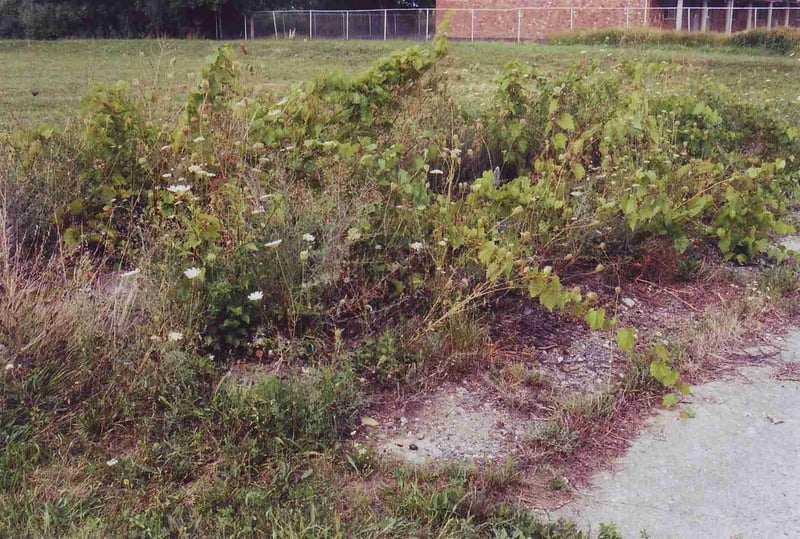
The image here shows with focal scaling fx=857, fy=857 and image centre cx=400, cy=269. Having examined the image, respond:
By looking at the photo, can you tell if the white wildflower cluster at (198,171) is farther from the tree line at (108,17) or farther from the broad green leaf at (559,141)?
the tree line at (108,17)

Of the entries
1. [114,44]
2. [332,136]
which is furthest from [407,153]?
[114,44]

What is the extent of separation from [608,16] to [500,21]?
15.9 feet

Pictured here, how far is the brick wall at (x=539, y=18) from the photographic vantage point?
34.5 metres

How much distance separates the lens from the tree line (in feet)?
109

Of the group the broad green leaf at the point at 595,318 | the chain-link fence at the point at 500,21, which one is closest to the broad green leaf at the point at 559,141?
the broad green leaf at the point at 595,318

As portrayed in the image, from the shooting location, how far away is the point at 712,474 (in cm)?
302

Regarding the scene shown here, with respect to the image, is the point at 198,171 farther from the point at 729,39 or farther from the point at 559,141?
the point at 729,39

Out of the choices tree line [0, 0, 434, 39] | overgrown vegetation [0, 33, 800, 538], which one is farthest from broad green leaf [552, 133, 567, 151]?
tree line [0, 0, 434, 39]

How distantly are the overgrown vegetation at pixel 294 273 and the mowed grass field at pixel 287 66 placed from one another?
2.24 ft

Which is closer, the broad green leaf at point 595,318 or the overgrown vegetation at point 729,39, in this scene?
the broad green leaf at point 595,318

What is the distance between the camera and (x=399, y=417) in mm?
3320

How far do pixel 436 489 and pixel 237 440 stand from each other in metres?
0.73

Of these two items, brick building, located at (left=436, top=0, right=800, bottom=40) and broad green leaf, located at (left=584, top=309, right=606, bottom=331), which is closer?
broad green leaf, located at (left=584, top=309, right=606, bottom=331)

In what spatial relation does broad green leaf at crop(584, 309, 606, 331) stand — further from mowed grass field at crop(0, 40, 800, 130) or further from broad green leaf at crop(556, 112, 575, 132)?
Result: mowed grass field at crop(0, 40, 800, 130)
